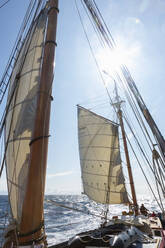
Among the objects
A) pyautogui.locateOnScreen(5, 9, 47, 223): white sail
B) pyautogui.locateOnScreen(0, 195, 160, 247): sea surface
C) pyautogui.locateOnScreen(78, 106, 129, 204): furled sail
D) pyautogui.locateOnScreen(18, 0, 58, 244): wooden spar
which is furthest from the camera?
pyautogui.locateOnScreen(78, 106, 129, 204): furled sail

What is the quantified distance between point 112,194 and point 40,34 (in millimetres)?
17720

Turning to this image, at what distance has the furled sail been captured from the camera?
57.2 feet

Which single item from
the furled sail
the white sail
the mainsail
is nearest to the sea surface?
the white sail

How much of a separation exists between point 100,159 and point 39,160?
16624 mm

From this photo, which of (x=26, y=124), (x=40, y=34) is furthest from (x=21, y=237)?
(x=40, y=34)

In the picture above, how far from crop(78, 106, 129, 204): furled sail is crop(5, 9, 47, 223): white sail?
45.5ft

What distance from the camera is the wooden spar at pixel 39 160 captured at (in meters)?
2.39

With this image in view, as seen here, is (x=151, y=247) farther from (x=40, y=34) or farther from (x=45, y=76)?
(x=40, y=34)

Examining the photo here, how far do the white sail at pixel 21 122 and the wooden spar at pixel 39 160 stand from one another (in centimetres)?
26

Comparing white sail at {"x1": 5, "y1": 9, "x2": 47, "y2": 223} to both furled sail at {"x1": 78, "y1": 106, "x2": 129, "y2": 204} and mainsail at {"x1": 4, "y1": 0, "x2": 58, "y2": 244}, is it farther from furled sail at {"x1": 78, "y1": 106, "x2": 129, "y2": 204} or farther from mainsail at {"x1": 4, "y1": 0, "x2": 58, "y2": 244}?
furled sail at {"x1": 78, "y1": 106, "x2": 129, "y2": 204}

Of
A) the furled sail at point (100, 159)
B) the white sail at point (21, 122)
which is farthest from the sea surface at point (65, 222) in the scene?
the furled sail at point (100, 159)

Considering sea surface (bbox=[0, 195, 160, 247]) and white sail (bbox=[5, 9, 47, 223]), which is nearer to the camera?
white sail (bbox=[5, 9, 47, 223])

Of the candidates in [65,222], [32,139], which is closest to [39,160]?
[32,139]

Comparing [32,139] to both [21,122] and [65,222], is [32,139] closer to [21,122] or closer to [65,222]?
[21,122]
